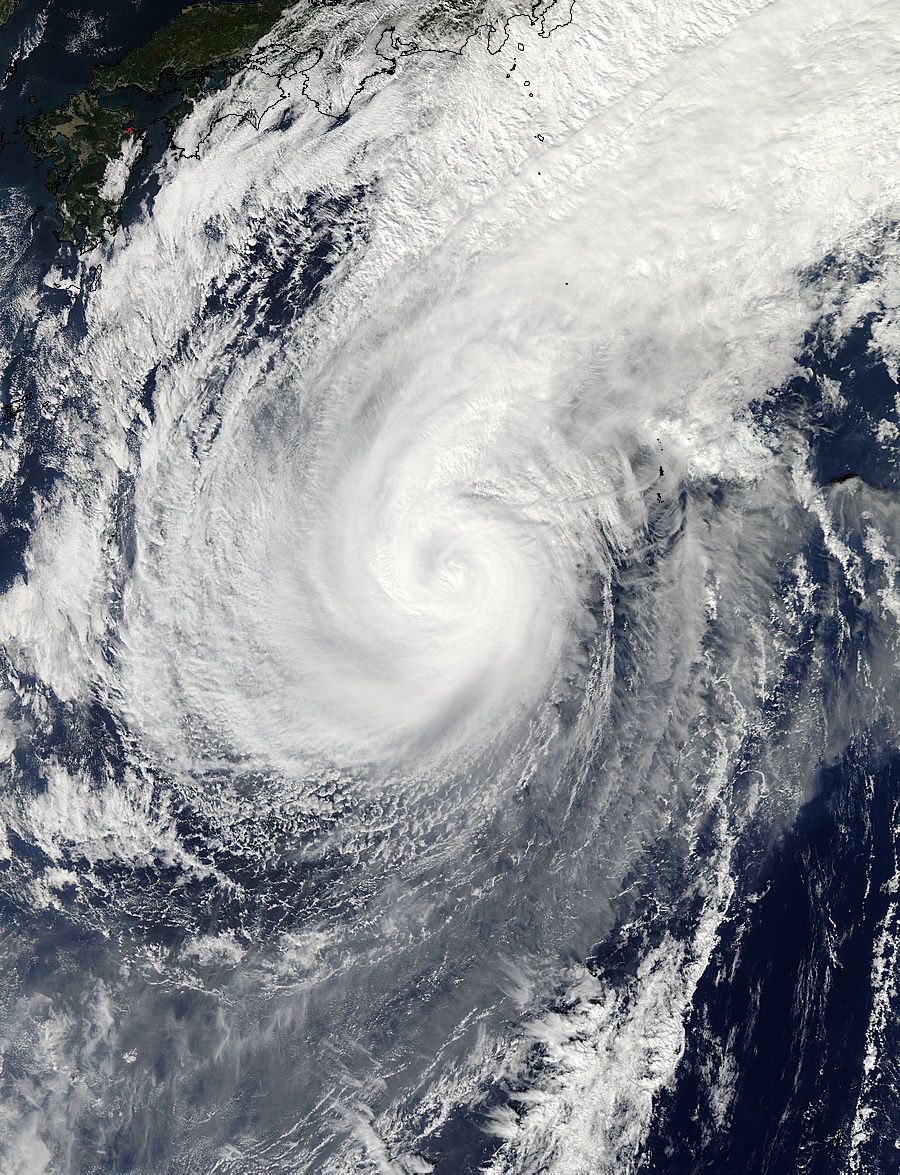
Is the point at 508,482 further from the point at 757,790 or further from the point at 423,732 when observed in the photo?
the point at 757,790

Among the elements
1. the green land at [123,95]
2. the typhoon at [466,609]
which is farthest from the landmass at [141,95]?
the typhoon at [466,609]

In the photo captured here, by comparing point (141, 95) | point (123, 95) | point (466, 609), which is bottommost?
point (466, 609)

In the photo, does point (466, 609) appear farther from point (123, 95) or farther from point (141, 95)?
point (123, 95)

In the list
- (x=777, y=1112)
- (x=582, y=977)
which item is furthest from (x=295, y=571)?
(x=777, y=1112)

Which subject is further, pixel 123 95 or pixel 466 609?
pixel 123 95

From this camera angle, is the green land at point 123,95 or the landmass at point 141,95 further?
the green land at point 123,95

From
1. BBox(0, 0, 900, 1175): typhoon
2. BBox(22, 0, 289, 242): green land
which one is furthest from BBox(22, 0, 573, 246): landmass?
BBox(0, 0, 900, 1175): typhoon

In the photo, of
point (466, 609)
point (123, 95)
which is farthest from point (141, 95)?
point (466, 609)

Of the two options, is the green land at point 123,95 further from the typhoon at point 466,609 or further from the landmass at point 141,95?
the typhoon at point 466,609

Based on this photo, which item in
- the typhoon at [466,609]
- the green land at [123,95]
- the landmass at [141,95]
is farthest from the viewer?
the green land at [123,95]
